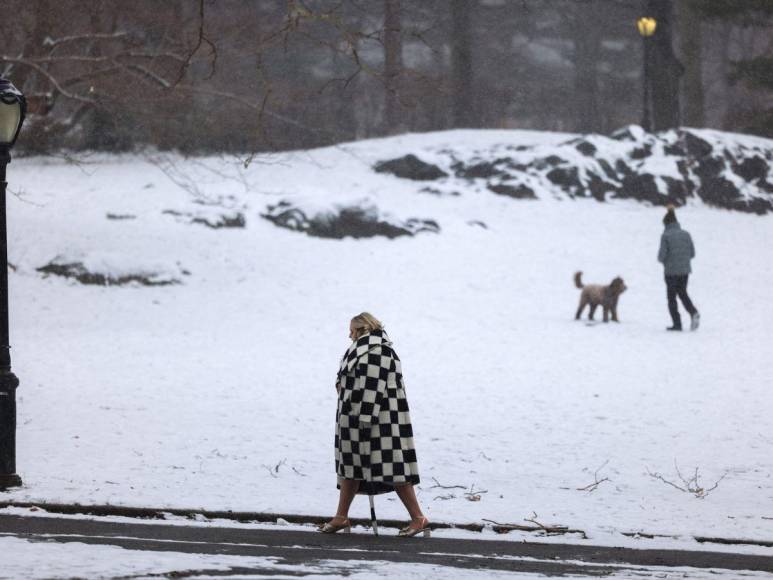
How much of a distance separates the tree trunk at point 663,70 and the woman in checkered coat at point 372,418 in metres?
26.9

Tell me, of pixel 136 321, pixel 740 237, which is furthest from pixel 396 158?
pixel 136 321

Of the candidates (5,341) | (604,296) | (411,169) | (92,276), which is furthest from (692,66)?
A: (5,341)

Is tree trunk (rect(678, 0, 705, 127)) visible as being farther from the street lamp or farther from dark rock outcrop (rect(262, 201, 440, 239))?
dark rock outcrop (rect(262, 201, 440, 239))

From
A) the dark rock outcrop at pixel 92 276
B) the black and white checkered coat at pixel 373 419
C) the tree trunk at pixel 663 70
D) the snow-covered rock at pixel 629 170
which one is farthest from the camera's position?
the tree trunk at pixel 663 70

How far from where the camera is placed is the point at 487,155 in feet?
98.0

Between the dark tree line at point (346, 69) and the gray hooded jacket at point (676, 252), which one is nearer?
the gray hooded jacket at point (676, 252)

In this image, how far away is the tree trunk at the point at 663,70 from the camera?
1277 inches

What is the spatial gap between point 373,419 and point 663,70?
2739cm

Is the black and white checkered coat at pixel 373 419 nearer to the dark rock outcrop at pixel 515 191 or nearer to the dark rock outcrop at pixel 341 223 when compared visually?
the dark rock outcrop at pixel 341 223

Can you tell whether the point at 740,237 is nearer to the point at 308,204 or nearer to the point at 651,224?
the point at 651,224

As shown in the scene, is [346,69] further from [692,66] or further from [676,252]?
[676,252]

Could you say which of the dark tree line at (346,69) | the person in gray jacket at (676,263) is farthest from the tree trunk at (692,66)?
the person in gray jacket at (676,263)

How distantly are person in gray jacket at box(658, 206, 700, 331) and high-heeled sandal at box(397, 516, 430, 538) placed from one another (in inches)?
427

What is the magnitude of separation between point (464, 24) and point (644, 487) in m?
29.1
